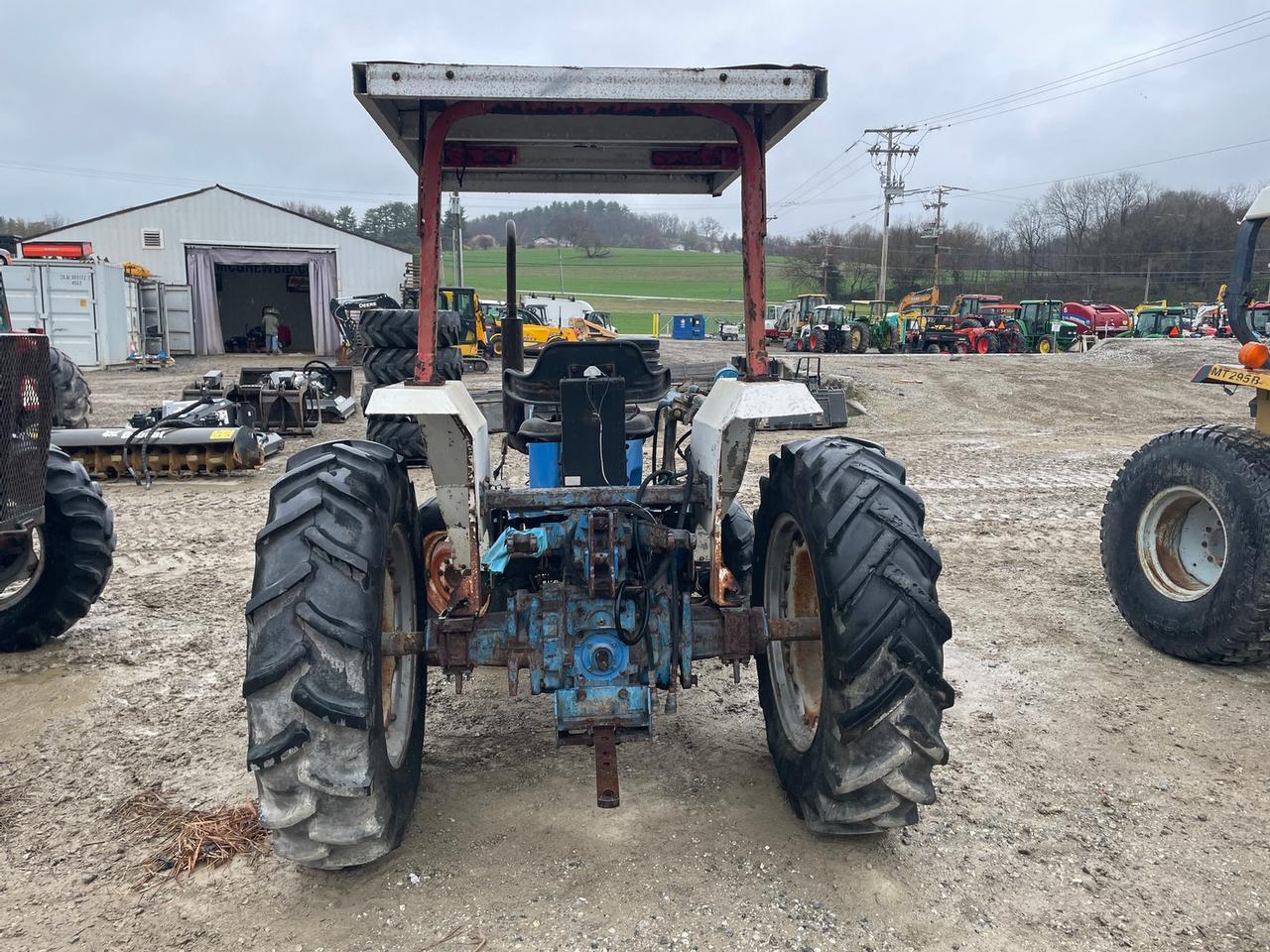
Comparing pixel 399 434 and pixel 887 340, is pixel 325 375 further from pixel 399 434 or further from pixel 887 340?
pixel 887 340

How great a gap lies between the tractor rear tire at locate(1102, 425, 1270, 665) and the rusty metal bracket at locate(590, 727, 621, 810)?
3472 mm

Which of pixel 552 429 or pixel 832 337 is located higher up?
pixel 832 337

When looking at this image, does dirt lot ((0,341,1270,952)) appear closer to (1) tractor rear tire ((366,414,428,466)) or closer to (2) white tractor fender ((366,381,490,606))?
(2) white tractor fender ((366,381,490,606))

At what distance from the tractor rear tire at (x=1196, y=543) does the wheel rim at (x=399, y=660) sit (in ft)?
13.1

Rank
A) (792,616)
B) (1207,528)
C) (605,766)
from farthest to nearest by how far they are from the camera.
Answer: (1207,528) < (792,616) < (605,766)

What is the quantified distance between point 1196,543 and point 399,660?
4.49 meters

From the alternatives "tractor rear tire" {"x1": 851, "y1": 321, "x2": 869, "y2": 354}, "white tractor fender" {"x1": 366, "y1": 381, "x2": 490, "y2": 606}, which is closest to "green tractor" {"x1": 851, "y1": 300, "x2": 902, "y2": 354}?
Result: "tractor rear tire" {"x1": 851, "y1": 321, "x2": 869, "y2": 354}

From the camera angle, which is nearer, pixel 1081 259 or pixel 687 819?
pixel 687 819

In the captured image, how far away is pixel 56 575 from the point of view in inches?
191

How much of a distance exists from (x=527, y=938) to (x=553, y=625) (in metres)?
0.91

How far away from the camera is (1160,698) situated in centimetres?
442

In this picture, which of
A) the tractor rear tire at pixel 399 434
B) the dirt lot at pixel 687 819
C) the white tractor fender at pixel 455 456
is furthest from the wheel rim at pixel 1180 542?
the tractor rear tire at pixel 399 434

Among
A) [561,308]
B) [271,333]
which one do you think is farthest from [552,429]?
[561,308]

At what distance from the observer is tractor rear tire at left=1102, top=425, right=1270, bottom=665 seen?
4.54m
